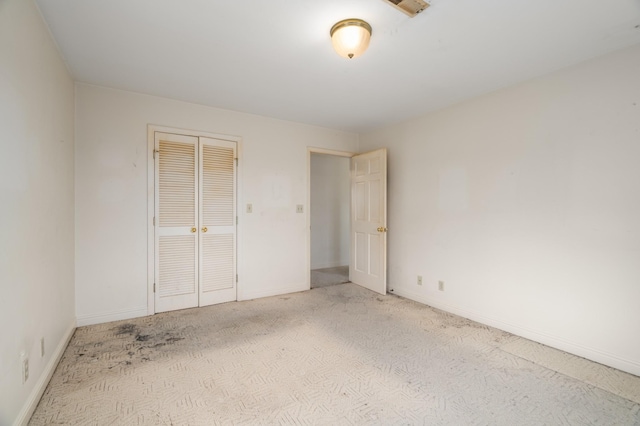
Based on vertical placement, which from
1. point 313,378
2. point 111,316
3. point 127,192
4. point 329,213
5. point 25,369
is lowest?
point 313,378

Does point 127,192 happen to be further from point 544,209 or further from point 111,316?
point 544,209

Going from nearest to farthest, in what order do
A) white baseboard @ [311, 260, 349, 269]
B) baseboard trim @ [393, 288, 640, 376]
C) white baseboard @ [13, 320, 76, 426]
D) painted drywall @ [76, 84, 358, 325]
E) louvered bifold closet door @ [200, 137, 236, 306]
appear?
white baseboard @ [13, 320, 76, 426] → baseboard trim @ [393, 288, 640, 376] → painted drywall @ [76, 84, 358, 325] → louvered bifold closet door @ [200, 137, 236, 306] → white baseboard @ [311, 260, 349, 269]

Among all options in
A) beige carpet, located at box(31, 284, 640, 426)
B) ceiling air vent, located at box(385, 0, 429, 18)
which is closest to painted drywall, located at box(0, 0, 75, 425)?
beige carpet, located at box(31, 284, 640, 426)

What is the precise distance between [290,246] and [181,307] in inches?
60.9

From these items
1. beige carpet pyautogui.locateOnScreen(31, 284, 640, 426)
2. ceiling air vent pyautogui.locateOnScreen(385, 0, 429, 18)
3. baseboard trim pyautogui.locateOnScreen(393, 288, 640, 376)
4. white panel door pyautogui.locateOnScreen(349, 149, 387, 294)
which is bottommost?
beige carpet pyautogui.locateOnScreen(31, 284, 640, 426)

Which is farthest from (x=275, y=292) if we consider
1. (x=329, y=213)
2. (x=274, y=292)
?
(x=329, y=213)

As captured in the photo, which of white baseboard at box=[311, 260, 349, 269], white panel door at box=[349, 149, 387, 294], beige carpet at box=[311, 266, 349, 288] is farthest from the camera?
white baseboard at box=[311, 260, 349, 269]

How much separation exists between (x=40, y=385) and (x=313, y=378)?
1.72 metres

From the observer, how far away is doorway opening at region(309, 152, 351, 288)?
5.62m

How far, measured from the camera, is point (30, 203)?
1654mm

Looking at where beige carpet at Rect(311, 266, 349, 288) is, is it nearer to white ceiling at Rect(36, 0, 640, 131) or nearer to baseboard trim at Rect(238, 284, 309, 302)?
baseboard trim at Rect(238, 284, 309, 302)

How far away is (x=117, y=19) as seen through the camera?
1.83m

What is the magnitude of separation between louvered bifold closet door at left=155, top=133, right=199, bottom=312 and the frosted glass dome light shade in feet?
7.15

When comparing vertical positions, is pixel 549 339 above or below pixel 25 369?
below
